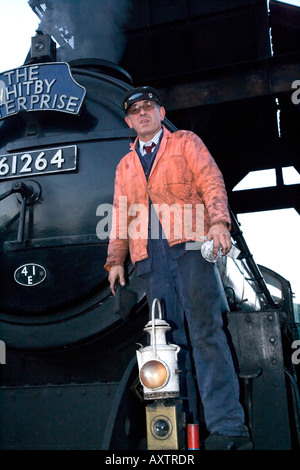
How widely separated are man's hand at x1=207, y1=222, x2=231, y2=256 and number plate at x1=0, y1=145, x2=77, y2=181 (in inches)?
38.5

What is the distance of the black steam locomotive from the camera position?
1.94 meters

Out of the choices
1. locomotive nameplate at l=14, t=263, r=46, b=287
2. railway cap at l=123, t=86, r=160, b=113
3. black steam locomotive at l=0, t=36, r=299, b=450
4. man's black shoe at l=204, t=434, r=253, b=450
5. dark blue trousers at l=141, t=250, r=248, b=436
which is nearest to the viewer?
man's black shoe at l=204, t=434, r=253, b=450

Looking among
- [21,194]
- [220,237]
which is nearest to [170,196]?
[220,237]

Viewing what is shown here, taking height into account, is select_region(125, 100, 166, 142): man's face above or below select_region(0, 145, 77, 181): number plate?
below

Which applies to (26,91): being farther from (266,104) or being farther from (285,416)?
(266,104)

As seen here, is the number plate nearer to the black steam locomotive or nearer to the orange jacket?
the black steam locomotive

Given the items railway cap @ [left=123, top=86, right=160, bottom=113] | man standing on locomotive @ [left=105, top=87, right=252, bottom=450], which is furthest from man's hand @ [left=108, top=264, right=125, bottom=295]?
railway cap @ [left=123, top=86, right=160, bottom=113]

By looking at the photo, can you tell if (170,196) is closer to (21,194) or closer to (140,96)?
(140,96)

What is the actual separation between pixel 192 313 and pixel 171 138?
0.82 m

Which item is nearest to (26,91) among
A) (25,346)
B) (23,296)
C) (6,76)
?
(6,76)

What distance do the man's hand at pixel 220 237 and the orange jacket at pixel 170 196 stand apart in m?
0.04

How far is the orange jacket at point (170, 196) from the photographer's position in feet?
6.44

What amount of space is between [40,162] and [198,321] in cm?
127

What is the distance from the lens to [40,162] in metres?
2.50
